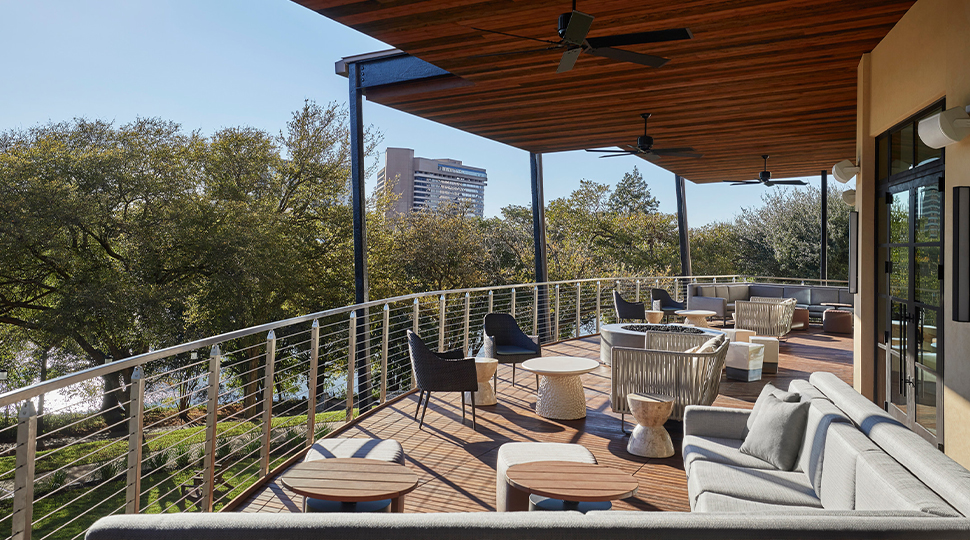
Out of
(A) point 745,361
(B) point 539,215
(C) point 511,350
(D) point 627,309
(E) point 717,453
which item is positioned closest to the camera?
(E) point 717,453

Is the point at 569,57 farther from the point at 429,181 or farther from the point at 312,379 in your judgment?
the point at 429,181

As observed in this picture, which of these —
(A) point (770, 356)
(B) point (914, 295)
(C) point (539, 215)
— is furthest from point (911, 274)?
(C) point (539, 215)

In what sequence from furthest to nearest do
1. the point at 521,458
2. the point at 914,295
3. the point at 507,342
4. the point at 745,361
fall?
the point at 507,342 → the point at 745,361 → the point at 914,295 → the point at 521,458

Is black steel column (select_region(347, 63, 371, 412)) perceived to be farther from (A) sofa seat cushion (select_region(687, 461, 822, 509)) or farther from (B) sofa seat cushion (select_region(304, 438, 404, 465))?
(A) sofa seat cushion (select_region(687, 461, 822, 509))

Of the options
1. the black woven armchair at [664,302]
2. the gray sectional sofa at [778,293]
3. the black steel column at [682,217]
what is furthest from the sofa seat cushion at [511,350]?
the black steel column at [682,217]

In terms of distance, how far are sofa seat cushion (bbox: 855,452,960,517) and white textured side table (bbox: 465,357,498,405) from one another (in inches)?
126

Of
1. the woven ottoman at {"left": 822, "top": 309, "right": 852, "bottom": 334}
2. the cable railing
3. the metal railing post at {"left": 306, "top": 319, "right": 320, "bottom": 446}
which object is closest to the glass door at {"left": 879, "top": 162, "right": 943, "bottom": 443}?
the cable railing

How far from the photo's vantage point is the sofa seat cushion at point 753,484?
240cm

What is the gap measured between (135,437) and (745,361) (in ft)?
16.8

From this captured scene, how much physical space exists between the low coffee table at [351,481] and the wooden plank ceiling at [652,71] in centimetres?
298

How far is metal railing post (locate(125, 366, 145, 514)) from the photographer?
2.26 metres

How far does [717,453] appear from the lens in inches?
117

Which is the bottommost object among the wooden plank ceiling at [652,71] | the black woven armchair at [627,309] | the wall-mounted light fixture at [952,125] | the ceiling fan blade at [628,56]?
the black woven armchair at [627,309]

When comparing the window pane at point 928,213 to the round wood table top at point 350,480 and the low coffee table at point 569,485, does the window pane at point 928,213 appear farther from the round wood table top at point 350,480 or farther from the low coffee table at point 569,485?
the round wood table top at point 350,480
